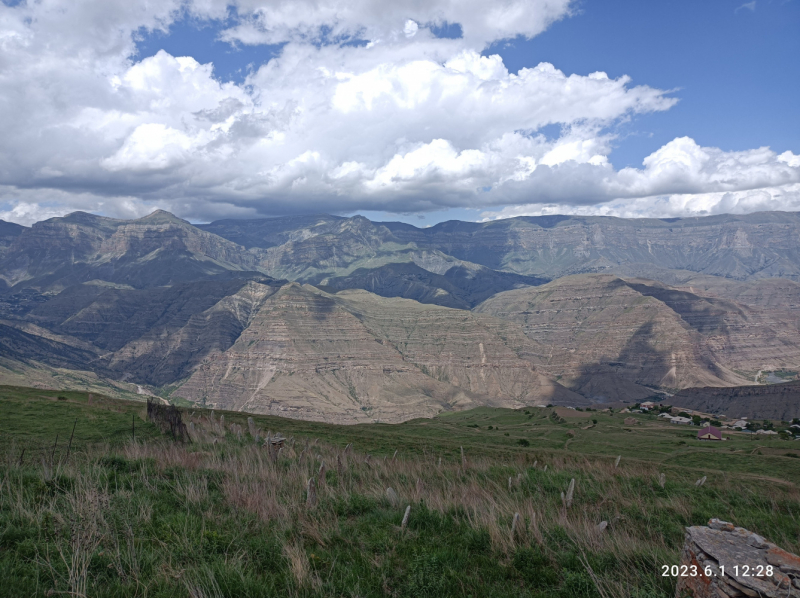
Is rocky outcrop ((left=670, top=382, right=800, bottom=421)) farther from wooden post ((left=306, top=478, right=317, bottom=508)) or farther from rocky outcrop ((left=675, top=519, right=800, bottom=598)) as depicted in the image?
wooden post ((left=306, top=478, right=317, bottom=508))

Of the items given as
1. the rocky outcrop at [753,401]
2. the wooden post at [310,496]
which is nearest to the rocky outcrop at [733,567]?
the wooden post at [310,496]

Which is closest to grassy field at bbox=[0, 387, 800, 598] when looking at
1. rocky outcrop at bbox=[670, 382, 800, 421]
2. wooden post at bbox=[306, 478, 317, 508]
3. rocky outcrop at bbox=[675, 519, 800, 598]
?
wooden post at bbox=[306, 478, 317, 508]

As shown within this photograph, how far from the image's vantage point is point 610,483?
1305 centimetres

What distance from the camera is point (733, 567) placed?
5188 millimetres

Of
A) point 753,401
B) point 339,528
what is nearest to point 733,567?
point 339,528

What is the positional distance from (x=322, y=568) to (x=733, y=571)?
4.97 metres

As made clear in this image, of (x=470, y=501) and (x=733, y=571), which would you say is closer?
(x=733, y=571)

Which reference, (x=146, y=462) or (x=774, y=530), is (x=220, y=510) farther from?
(x=774, y=530)

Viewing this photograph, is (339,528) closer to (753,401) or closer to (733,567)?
(733,567)

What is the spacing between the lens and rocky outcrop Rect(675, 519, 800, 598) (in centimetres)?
493

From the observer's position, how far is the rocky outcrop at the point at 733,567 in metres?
4.93

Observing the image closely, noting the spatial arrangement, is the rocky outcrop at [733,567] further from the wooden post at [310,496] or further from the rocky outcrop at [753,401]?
the rocky outcrop at [753,401]

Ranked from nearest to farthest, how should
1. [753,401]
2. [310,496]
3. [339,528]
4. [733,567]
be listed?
[733,567] < [339,528] < [310,496] < [753,401]

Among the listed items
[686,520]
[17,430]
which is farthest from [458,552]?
[17,430]
